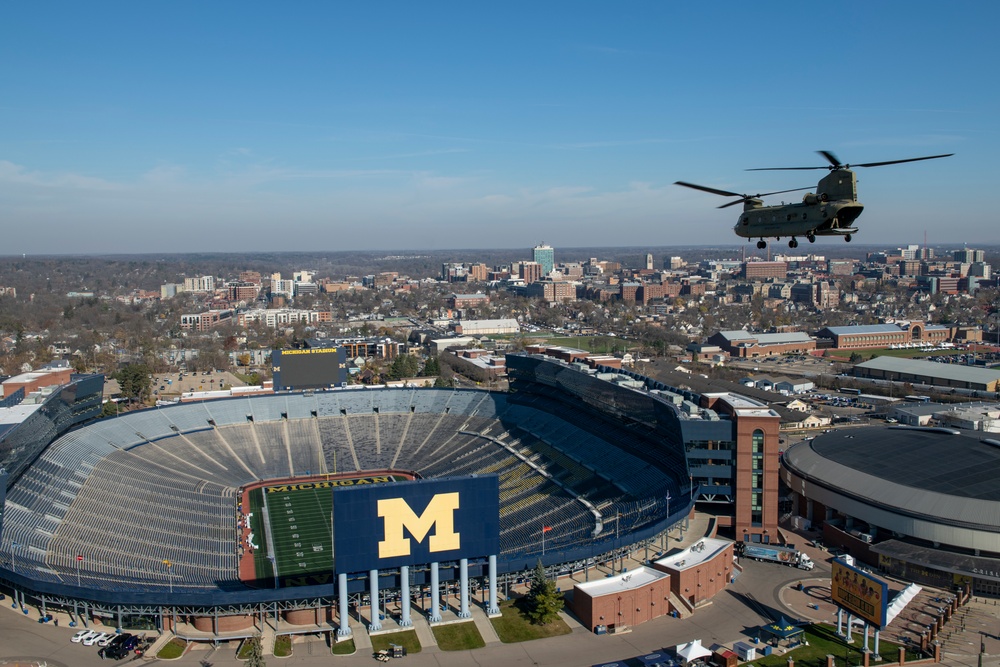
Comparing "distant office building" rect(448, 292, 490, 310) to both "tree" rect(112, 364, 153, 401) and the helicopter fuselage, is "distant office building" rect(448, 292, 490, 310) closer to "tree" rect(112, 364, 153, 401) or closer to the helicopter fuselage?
"tree" rect(112, 364, 153, 401)

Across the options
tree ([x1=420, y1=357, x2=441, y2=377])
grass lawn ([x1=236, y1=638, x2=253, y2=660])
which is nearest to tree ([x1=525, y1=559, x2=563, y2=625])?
grass lawn ([x1=236, y1=638, x2=253, y2=660])

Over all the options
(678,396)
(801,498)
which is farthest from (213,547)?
(801,498)

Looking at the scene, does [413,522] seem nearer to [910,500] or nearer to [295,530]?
[295,530]

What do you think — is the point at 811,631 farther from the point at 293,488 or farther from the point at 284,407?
the point at 284,407

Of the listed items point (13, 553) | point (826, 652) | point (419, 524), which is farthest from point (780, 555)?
point (13, 553)

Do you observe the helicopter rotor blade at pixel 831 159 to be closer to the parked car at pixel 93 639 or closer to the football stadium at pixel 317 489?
the football stadium at pixel 317 489

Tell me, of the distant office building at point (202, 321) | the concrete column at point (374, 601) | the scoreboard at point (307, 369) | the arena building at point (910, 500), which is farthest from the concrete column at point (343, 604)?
the distant office building at point (202, 321)

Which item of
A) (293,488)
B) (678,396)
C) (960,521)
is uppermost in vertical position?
(678,396)
